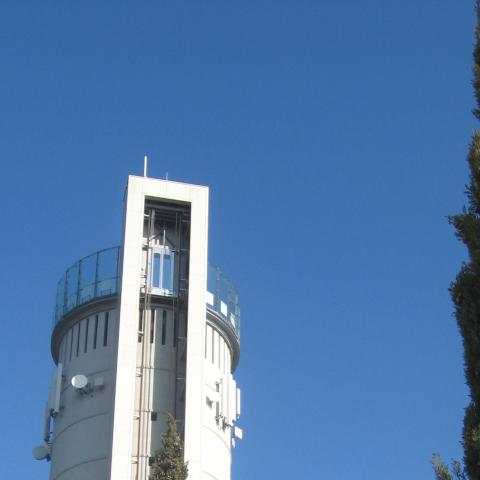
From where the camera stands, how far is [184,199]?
38.2 metres

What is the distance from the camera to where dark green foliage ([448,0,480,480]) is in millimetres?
15531

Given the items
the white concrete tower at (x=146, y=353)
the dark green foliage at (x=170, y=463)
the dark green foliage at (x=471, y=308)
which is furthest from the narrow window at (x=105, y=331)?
the dark green foliage at (x=471, y=308)

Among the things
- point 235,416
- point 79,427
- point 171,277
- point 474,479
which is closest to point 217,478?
point 235,416

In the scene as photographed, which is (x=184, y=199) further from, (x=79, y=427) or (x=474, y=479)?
(x=474, y=479)

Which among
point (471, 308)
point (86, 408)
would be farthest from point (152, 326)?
point (471, 308)

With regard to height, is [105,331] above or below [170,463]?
above

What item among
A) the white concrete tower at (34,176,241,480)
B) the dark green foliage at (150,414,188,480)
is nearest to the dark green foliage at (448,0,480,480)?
the dark green foliage at (150,414,188,480)

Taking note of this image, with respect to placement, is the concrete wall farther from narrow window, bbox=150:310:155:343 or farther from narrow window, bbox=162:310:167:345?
narrow window, bbox=162:310:167:345

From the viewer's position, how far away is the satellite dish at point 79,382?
35906mm

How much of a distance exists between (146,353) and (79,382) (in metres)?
2.66

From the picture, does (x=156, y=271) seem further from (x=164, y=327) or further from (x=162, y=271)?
(x=164, y=327)

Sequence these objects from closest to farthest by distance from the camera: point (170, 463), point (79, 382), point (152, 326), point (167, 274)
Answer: point (170, 463) < point (79, 382) < point (152, 326) < point (167, 274)

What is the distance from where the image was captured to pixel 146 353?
36.3 m

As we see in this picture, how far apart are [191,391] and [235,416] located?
12.7 feet
